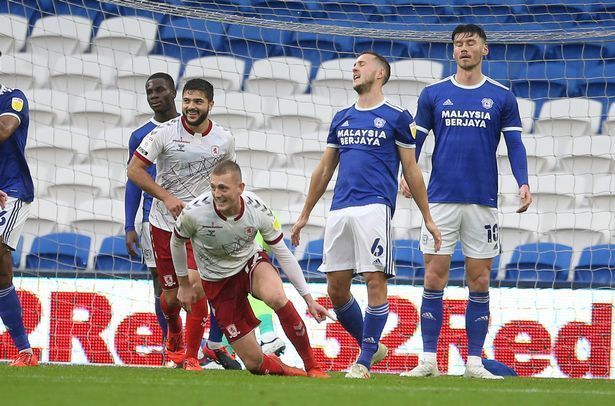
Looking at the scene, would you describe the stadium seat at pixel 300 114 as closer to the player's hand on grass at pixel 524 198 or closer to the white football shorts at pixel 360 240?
the white football shorts at pixel 360 240

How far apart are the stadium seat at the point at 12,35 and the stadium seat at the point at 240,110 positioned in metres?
2.53

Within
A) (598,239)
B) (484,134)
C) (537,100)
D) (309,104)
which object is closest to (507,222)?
(598,239)

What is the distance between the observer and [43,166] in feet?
38.1

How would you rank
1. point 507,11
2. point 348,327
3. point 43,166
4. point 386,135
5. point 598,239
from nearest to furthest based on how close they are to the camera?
point 386,135
point 348,327
point 598,239
point 43,166
point 507,11

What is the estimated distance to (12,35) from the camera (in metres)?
12.7

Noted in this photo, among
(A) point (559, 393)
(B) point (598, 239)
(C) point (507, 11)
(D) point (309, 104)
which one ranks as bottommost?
(A) point (559, 393)

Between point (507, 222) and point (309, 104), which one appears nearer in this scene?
point (507, 222)

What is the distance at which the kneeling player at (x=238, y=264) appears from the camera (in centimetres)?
634

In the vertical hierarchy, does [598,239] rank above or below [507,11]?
below

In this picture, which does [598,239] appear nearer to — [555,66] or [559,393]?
[555,66]

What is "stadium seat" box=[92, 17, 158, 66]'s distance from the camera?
1260 centimetres

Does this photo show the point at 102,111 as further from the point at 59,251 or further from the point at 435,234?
the point at 435,234

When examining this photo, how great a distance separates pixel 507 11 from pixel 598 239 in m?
3.35

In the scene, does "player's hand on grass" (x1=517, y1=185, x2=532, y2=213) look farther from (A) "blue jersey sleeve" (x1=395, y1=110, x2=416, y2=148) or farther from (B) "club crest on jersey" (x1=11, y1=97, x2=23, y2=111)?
(B) "club crest on jersey" (x1=11, y1=97, x2=23, y2=111)
